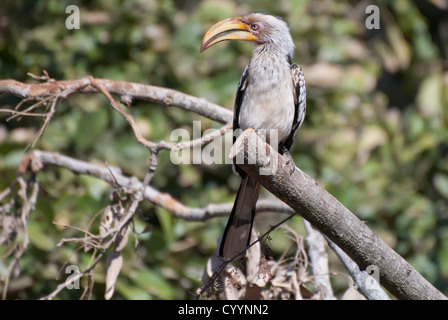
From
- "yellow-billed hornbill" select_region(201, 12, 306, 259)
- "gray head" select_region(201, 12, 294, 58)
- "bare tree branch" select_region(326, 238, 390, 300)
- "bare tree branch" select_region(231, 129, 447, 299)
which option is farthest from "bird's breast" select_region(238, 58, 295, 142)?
"bare tree branch" select_region(326, 238, 390, 300)

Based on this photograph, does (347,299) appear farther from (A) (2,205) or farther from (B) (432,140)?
(B) (432,140)

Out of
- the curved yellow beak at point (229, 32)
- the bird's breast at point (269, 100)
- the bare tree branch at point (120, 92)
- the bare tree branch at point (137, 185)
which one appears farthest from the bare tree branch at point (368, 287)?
the curved yellow beak at point (229, 32)

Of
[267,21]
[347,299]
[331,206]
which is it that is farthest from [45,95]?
[347,299]

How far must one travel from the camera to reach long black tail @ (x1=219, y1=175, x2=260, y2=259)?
2.51 meters

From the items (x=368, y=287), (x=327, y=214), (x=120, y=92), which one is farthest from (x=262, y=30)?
(x=368, y=287)

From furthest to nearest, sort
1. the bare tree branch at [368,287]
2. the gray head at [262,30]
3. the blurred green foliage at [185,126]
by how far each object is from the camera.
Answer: the blurred green foliage at [185,126]
the gray head at [262,30]
the bare tree branch at [368,287]

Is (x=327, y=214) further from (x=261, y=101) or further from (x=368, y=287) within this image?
(x=261, y=101)

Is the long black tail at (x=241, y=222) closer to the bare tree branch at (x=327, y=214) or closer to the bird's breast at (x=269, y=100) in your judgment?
the bird's breast at (x=269, y=100)

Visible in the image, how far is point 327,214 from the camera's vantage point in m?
2.16

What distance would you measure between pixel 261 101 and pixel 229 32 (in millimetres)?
491

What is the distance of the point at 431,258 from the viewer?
3.79 m

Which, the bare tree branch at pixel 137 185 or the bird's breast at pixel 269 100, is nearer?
the bird's breast at pixel 269 100

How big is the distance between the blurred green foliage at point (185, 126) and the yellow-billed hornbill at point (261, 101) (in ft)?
1.99

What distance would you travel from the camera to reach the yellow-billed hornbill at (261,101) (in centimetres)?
253
